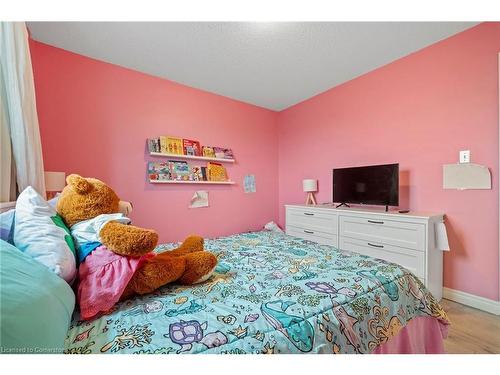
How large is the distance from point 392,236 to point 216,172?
2.18 meters

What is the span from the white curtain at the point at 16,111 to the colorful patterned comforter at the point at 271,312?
3.40 ft

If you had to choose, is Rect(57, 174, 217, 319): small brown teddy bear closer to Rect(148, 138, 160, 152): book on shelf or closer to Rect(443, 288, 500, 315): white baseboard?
Rect(148, 138, 160, 152): book on shelf

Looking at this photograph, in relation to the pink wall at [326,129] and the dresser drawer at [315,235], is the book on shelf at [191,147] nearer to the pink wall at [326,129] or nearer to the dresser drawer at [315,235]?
the pink wall at [326,129]

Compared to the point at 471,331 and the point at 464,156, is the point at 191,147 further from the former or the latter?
the point at 471,331

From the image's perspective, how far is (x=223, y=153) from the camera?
315 centimetres

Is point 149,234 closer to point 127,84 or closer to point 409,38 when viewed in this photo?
point 127,84

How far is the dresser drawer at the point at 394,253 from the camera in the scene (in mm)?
1801

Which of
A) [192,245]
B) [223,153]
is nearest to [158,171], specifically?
[223,153]

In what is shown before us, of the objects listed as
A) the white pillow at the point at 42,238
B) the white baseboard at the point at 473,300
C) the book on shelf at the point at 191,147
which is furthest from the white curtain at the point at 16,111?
the white baseboard at the point at 473,300

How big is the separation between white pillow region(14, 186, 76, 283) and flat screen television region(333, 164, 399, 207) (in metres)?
2.46

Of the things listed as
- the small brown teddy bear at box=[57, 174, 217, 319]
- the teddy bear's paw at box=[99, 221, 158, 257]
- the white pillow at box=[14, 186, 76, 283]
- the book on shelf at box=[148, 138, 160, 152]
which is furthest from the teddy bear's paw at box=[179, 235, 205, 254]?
the book on shelf at box=[148, 138, 160, 152]

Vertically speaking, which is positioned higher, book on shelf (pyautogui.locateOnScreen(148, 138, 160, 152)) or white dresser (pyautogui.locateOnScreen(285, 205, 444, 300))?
book on shelf (pyautogui.locateOnScreen(148, 138, 160, 152))

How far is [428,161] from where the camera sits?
84.4 inches

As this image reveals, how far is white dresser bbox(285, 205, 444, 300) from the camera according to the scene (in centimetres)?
179
